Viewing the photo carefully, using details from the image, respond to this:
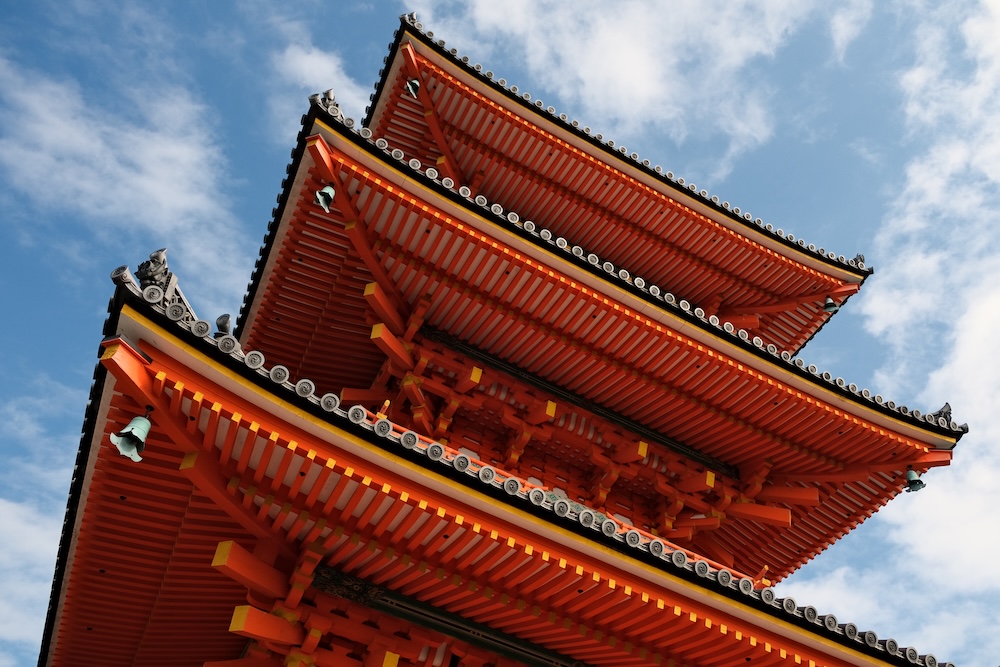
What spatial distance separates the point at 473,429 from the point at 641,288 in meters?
3.78

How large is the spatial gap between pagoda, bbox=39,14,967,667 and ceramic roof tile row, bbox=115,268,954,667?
0.11ft

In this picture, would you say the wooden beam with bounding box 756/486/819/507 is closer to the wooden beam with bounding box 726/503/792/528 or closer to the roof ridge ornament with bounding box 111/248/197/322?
the wooden beam with bounding box 726/503/792/528

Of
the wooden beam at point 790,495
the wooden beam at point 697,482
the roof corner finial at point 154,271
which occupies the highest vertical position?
the wooden beam at point 790,495

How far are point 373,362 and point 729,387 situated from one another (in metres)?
6.14

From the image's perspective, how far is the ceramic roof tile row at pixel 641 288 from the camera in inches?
417

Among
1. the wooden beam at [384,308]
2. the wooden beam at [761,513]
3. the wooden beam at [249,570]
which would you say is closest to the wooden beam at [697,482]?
the wooden beam at [761,513]

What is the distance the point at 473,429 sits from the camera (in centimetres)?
1256

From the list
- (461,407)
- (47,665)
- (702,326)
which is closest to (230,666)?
(47,665)

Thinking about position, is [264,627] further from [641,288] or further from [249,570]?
[641,288]

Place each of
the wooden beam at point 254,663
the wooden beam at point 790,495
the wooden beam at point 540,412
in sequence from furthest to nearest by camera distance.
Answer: the wooden beam at point 790,495 → the wooden beam at point 540,412 → the wooden beam at point 254,663

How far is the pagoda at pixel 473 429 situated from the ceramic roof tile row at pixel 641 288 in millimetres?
57

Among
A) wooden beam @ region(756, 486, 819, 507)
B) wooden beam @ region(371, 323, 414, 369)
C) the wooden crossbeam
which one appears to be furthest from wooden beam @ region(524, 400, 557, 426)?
the wooden crossbeam

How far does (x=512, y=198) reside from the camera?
15.5 metres

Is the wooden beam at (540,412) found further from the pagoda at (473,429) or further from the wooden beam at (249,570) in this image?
the wooden beam at (249,570)
